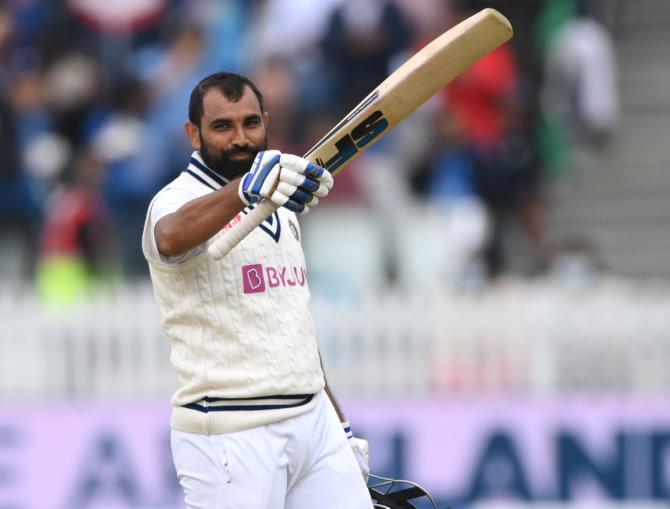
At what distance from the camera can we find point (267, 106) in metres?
9.77

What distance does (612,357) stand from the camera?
869cm

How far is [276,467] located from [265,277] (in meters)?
0.51

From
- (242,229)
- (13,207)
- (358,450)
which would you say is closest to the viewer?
(242,229)

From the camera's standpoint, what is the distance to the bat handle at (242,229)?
3.79 meters

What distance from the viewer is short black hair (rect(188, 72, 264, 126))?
13.6ft

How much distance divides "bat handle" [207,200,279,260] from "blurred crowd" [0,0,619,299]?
560cm

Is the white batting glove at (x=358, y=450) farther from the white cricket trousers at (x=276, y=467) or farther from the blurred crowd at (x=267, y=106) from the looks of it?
the blurred crowd at (x=267, y=106)

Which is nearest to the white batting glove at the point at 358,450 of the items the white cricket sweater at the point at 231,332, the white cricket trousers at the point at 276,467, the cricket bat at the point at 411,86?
the white cricket trousers at the point at 276,467

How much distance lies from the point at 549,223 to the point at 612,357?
8.60ft

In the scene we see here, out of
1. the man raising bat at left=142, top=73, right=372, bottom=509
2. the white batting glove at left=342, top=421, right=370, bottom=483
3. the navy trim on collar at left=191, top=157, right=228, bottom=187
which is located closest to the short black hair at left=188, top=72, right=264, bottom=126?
the man raising bat at left=142, top=73, right=372, bottom=509

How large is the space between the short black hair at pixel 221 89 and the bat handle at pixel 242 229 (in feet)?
1.24

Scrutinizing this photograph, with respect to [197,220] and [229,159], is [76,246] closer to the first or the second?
[229,159]

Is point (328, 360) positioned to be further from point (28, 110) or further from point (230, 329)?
point (230, 329)

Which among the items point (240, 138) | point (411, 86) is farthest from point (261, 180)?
point (411, 86)
